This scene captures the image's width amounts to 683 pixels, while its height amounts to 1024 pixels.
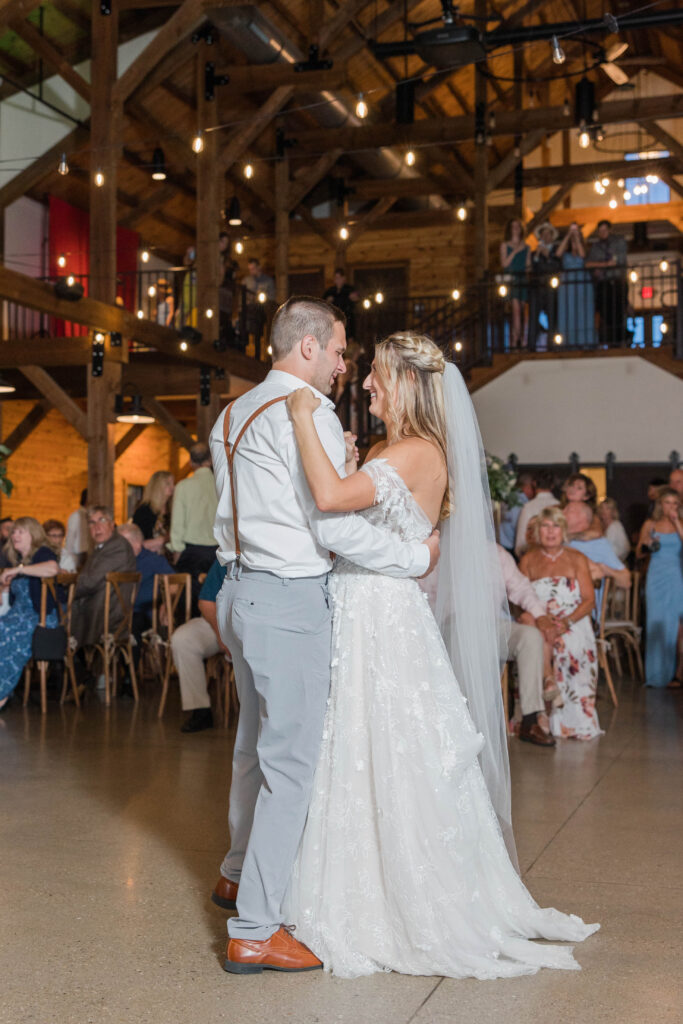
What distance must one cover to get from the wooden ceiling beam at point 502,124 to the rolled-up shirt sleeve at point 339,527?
1156 cm

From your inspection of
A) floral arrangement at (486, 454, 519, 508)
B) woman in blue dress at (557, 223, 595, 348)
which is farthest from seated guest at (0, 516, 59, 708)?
woman in blue dress at (557, 223, 595, 348)

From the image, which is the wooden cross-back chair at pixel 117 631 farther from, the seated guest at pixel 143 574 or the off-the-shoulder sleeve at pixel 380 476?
the off-the-shoulder sleeve at pixel 380 476

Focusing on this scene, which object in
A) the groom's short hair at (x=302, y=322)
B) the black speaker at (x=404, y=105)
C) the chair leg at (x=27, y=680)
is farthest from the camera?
the black speaker at (x=404, y=105)

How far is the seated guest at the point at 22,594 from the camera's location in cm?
666

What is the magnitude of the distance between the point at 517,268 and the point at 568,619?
25.9 ft

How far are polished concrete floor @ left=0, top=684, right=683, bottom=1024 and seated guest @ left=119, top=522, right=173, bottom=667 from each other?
212 centimetres

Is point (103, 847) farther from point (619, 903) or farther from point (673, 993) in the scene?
point (673, 993)

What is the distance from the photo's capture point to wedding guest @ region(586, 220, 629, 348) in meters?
12.4

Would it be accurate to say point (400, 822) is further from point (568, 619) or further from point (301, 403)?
point (568, 619)

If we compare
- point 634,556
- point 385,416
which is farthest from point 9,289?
point 385,416

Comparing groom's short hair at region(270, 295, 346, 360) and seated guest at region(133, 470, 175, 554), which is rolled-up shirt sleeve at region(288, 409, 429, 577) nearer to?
groom's short hair at region(270, 295, 346, 360)

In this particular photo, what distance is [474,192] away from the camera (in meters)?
14.9

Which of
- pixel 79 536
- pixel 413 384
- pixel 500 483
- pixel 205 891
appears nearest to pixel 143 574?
pixel 79 536

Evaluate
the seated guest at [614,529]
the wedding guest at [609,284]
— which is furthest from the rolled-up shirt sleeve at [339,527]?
the wedding guest at [609,284]
